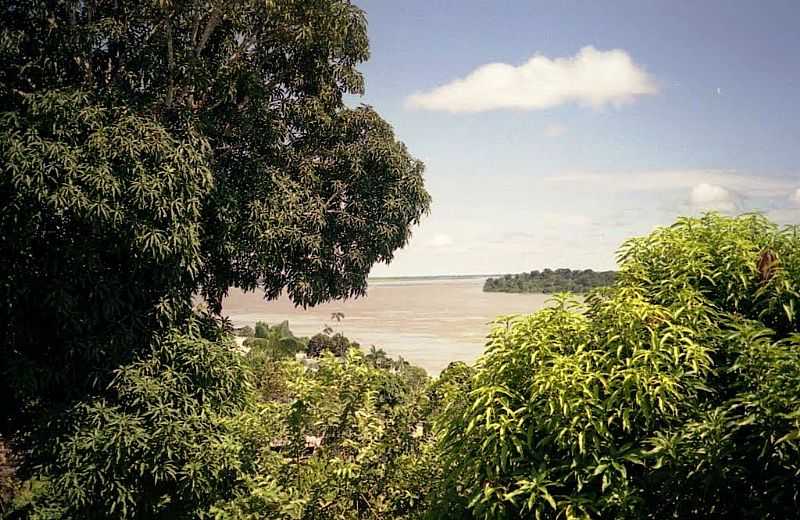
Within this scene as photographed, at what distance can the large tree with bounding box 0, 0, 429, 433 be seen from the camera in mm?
4816

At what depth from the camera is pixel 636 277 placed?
9.48 feet

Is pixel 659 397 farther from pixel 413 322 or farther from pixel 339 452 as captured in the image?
pixel 413 322

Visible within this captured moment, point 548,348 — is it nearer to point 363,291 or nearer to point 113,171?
point 113,171

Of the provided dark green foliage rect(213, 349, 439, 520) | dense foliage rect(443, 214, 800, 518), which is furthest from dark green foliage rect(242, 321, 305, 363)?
dense foliage rect(443, 214, 800, 518)

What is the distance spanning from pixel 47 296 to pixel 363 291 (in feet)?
11.0

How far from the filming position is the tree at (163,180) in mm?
4824

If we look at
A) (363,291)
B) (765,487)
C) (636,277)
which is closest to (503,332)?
(636,277)

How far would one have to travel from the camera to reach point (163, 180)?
490 centimetres

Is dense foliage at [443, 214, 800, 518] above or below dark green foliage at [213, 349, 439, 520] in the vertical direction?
above

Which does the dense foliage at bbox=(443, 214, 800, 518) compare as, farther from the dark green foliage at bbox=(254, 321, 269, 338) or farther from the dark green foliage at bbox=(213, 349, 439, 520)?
the dark green foliage at bbox=(254, 321, 269, 338)

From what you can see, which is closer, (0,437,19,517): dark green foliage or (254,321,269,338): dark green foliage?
(0,437,19,517): dark green foliage

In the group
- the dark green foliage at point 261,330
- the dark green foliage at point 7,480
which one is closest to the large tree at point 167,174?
the dark green foliage at point 7,480

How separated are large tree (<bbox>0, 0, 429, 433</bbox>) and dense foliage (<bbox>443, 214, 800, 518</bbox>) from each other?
10.0ft

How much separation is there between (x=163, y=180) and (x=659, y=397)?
3.74m
